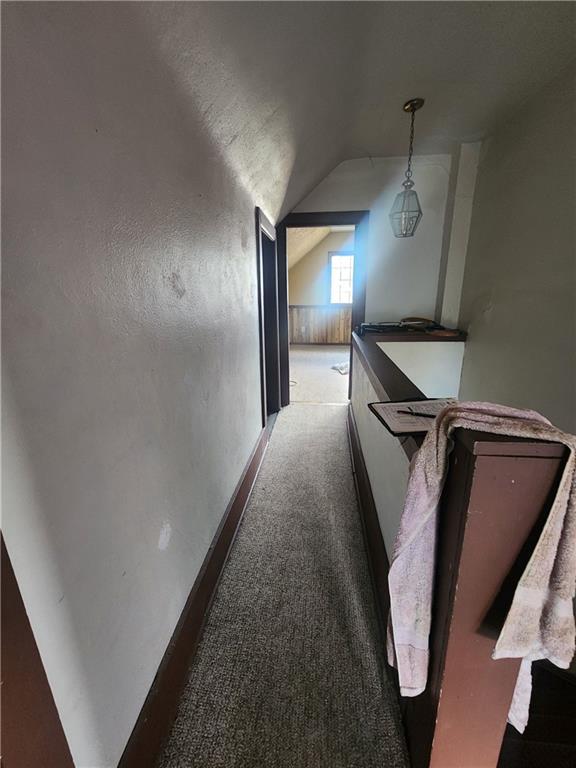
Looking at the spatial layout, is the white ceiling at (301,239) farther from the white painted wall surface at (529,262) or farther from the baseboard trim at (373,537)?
the baseboard trim at (373,537)

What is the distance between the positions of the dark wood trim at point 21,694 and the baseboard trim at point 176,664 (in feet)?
1.26

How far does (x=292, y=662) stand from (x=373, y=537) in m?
0.62

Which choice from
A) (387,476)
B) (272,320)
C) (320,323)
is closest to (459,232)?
(272,320)

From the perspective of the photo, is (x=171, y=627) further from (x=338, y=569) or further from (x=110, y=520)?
(x=338, y=569)

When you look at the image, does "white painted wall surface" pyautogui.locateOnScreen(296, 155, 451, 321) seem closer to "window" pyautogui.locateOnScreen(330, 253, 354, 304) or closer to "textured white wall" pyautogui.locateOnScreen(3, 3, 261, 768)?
"textured white wall" pyautogui.locateOnScreen(3, 3, 261, 768)

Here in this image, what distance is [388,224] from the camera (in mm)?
3109

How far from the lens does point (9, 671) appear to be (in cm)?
46

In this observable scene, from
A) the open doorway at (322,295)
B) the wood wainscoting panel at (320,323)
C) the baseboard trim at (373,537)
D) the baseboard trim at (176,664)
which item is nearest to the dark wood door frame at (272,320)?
the baseboard trim at (373,537)

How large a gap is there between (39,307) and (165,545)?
782 millimetres

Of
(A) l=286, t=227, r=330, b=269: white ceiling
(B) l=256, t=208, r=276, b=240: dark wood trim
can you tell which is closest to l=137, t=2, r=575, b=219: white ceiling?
(B) l=256, t=208, r=276, b=240: dark wood trim

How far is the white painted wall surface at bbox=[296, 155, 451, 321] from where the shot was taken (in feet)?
9.69

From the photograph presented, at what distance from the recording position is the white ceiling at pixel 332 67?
87 cm

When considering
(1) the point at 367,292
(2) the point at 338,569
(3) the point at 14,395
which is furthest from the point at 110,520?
(1) the point at 367,292

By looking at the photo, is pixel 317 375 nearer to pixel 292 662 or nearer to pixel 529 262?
pixel 529 262
